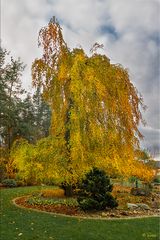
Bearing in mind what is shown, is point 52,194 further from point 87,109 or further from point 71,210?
point 87,109

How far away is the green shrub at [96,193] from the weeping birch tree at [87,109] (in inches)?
30.8

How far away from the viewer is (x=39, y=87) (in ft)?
46.5

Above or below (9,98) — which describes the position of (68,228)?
below

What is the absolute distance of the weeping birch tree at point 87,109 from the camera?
12.2 meters

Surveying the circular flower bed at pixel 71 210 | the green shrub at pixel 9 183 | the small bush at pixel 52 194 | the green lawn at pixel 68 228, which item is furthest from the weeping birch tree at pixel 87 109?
the green shrub at pixel 9 183

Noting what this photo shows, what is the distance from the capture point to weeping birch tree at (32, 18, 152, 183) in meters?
12.2

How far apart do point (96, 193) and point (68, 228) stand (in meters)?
3.04

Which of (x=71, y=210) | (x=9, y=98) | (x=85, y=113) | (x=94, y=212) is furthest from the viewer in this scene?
(x=9, y=98)

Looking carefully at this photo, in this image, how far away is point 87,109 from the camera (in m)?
12.5

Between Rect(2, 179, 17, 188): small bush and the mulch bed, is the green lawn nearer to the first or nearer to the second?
the mulch bed

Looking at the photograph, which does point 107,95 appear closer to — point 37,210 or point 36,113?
point 37,210

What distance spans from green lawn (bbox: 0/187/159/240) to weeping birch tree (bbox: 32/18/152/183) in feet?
9.90

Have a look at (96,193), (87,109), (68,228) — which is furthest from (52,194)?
(68,228)

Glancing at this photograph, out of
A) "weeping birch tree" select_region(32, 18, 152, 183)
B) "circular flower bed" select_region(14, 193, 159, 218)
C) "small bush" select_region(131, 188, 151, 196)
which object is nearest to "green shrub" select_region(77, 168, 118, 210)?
"circular flower bed" select_region(14, 193, 159, 218)
